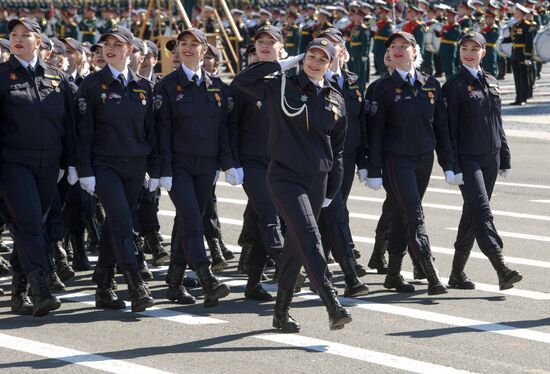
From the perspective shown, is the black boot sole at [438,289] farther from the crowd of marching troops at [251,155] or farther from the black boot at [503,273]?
the black boot at [503,273]

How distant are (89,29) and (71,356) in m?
36.7

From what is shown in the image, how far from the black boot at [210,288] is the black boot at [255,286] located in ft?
1.42

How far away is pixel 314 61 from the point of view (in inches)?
367

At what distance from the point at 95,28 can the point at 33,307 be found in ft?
116

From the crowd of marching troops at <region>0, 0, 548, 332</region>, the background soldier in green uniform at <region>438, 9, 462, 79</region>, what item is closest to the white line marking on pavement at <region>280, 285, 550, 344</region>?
the crowd of marching troops at <region>0, 0, 548, 332</region>

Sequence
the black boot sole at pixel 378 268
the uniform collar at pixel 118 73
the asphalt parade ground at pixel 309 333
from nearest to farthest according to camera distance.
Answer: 1. the asphalt parade ground at pixel 309 333
2. the uniform collar at pixel 118 73
3. the black boot sole at pixel 378 268

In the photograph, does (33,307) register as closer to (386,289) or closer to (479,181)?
(386,289)

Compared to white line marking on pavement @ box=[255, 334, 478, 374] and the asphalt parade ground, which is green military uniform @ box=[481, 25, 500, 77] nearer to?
the asphalt parade ground

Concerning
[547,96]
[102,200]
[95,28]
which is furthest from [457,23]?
[102,200]

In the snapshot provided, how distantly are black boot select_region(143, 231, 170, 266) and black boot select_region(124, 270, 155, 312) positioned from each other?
242 cm

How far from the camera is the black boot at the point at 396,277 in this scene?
1099 cm

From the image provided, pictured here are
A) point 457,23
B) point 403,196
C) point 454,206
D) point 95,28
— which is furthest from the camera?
point 95,28

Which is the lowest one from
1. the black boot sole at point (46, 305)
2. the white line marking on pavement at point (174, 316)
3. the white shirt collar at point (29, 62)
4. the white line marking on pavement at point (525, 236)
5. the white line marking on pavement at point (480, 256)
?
the white line marking on pavement at point (525, 236)

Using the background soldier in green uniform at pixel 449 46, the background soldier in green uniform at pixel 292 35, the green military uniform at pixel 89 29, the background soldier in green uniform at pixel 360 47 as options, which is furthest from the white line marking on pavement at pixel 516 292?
the green military uniform at pixel 89 29
